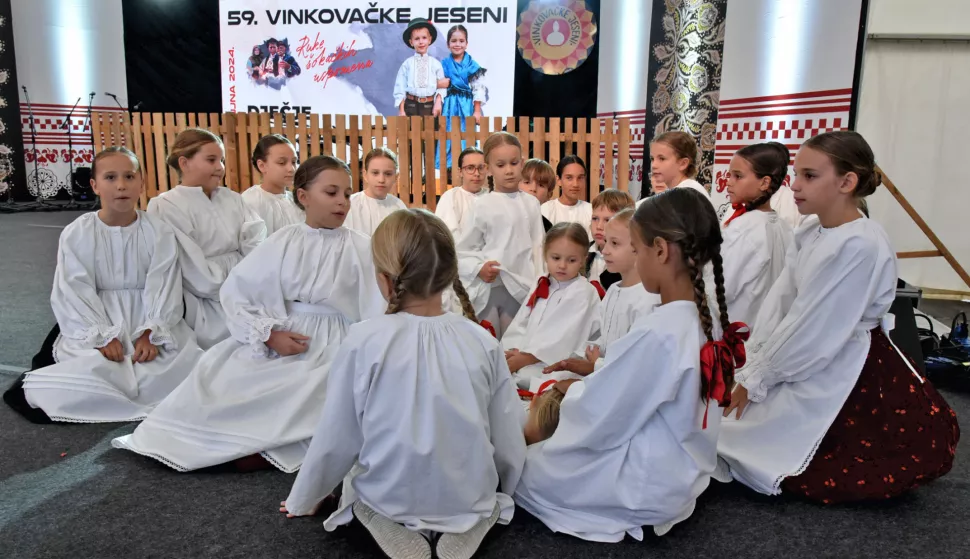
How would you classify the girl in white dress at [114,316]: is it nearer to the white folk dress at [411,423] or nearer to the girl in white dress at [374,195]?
the girl in white dress at [374,195]

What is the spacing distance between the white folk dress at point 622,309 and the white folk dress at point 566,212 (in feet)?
6.12

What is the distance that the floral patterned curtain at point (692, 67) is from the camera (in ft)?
21.7

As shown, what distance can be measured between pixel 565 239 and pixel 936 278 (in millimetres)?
4321

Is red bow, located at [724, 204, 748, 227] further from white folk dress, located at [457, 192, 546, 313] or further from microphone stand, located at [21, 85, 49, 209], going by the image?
microphone stand, located at [21, 85, 49, 209]

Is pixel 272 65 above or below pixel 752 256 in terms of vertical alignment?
above

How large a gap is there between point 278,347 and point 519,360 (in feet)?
3.72

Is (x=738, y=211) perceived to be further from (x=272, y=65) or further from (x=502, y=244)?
(x=272, y=65)

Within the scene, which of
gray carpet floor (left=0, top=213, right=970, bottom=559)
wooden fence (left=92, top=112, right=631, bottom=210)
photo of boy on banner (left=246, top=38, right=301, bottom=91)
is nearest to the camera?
gray carpet floor (left=0, top=213, right=970, bottom=559)

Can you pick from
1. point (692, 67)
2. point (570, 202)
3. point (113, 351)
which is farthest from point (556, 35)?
point (113, 351)

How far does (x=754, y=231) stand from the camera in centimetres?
305

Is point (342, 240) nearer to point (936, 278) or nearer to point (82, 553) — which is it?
point (82, 553)

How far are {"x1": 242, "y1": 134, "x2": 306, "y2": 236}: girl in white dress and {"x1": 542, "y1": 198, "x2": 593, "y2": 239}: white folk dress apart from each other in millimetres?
1750

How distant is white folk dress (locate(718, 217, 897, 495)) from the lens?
2.36 meters

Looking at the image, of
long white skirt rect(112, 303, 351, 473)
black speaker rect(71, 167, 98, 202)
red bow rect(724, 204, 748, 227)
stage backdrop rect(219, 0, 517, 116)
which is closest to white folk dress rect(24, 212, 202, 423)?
long white skirt rect(112, 303, 351, 473)
